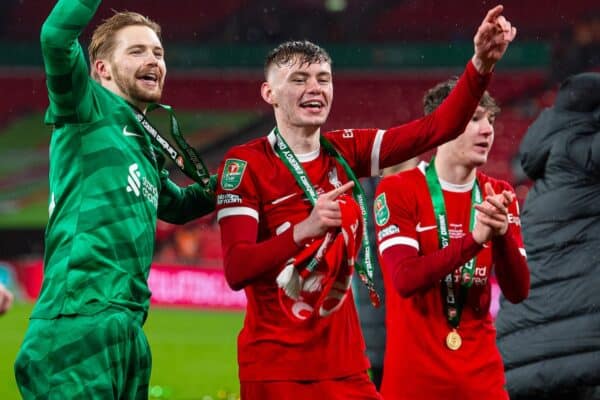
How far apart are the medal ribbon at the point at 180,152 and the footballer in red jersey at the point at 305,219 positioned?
15cm

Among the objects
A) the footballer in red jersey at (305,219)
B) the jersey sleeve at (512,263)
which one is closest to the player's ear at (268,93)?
the footballer in red jersey at (305,219)

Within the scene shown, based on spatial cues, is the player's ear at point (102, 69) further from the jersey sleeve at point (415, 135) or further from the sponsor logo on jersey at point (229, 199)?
the jersey sleeve at point (415, 135)

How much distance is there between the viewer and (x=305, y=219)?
2980 mm

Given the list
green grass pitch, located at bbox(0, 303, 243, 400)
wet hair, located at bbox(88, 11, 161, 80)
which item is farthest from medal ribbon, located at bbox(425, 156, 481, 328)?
green grass pitch, located at bbox(0, 303, 243, 400)

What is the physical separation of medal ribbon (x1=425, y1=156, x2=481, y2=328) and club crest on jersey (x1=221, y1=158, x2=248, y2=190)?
0.80 meters

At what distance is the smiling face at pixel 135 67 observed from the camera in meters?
3.26

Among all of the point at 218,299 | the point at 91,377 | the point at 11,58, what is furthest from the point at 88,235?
the point at 11,58

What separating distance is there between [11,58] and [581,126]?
20822 mm

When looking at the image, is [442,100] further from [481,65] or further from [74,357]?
[74,357]

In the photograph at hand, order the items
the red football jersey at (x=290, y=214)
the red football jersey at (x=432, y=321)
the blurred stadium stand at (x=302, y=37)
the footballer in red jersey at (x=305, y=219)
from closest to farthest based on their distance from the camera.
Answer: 1. the footballer in red jersey at (x=305, y=219)
2. the red football jersey at (x=290, y=214)
3. the red football jersey at (x=432, y=321)
4. the blurred stadium stand at (x=302, y=37)

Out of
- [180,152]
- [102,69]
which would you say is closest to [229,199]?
[180,152]

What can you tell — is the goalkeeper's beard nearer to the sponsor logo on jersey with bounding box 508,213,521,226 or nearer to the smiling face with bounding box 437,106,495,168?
the smiling face with bounding box 437,106,495,168

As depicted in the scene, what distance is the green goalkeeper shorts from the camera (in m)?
2.88

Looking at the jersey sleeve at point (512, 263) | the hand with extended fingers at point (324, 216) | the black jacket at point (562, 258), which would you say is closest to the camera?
the hand with extended fingers at point (324, 216)
